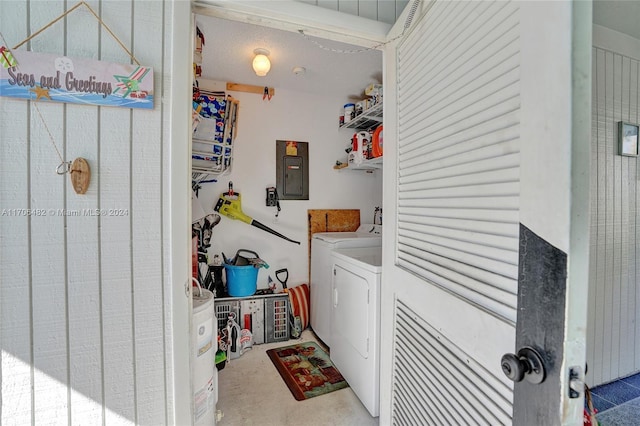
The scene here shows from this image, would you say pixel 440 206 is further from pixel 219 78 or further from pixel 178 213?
pixel 219 78

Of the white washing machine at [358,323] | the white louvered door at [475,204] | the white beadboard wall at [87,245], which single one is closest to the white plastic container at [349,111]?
the white washing machine at [358,323]

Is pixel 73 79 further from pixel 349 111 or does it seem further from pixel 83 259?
pixel 349 111

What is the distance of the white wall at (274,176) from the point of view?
2.87 meters

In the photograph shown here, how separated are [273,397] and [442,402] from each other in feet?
4.42

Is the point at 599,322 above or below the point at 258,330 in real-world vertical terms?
above

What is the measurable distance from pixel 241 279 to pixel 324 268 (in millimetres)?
768

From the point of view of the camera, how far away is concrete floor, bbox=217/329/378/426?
5.65 feet

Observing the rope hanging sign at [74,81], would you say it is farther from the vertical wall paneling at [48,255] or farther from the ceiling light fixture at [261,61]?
the ceiling light fixture at [261,61]

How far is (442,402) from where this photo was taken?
3.19 feet

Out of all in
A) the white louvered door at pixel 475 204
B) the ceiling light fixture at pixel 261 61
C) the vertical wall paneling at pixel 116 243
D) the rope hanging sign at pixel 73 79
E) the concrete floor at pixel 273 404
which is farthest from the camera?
the ceiling light fixture at pixel 261 61

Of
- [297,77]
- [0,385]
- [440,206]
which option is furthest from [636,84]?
[0,385]

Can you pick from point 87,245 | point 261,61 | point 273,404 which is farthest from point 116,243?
point 261,61

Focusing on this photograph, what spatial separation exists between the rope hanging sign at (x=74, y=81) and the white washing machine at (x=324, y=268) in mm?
1732

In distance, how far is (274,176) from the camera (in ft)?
9.78
